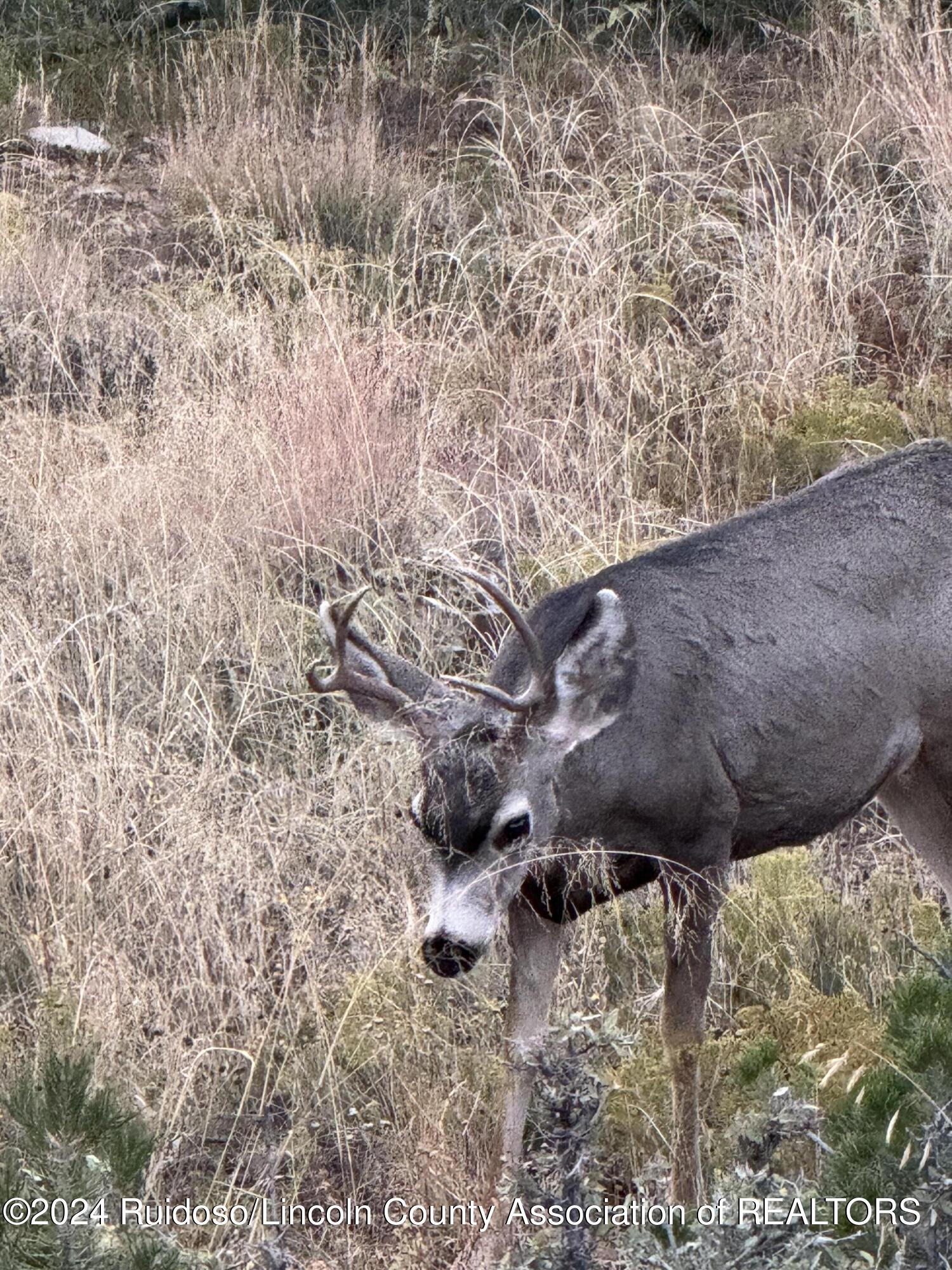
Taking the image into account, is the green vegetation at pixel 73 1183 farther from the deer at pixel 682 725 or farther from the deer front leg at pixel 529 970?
the deer front leg at pixel 529 970

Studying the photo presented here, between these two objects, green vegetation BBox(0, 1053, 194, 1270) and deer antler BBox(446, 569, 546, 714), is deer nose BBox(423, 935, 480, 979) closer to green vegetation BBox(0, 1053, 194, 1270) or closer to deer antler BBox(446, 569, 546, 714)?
deer antler BBox(446, 569, 546, 714)

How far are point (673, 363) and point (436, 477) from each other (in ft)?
4.92

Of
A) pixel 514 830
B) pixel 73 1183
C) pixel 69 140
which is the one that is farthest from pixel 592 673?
pixel 69 140

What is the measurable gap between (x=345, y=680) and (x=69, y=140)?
26.6 ft

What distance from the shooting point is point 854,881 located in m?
6.43

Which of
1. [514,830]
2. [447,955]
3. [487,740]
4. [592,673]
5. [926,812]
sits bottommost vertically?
[926,812]

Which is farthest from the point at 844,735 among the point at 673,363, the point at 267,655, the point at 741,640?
the point at 673,363

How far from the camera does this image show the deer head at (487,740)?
440 cm

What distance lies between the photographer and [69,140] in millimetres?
11742

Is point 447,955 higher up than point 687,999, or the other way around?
point 447,955

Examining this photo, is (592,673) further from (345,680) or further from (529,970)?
(529,970)

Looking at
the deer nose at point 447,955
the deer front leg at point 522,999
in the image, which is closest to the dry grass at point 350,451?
the deer front leg at point 522,999

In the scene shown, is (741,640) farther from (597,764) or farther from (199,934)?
(199,934)

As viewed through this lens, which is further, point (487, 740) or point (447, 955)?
point (487, 740)
